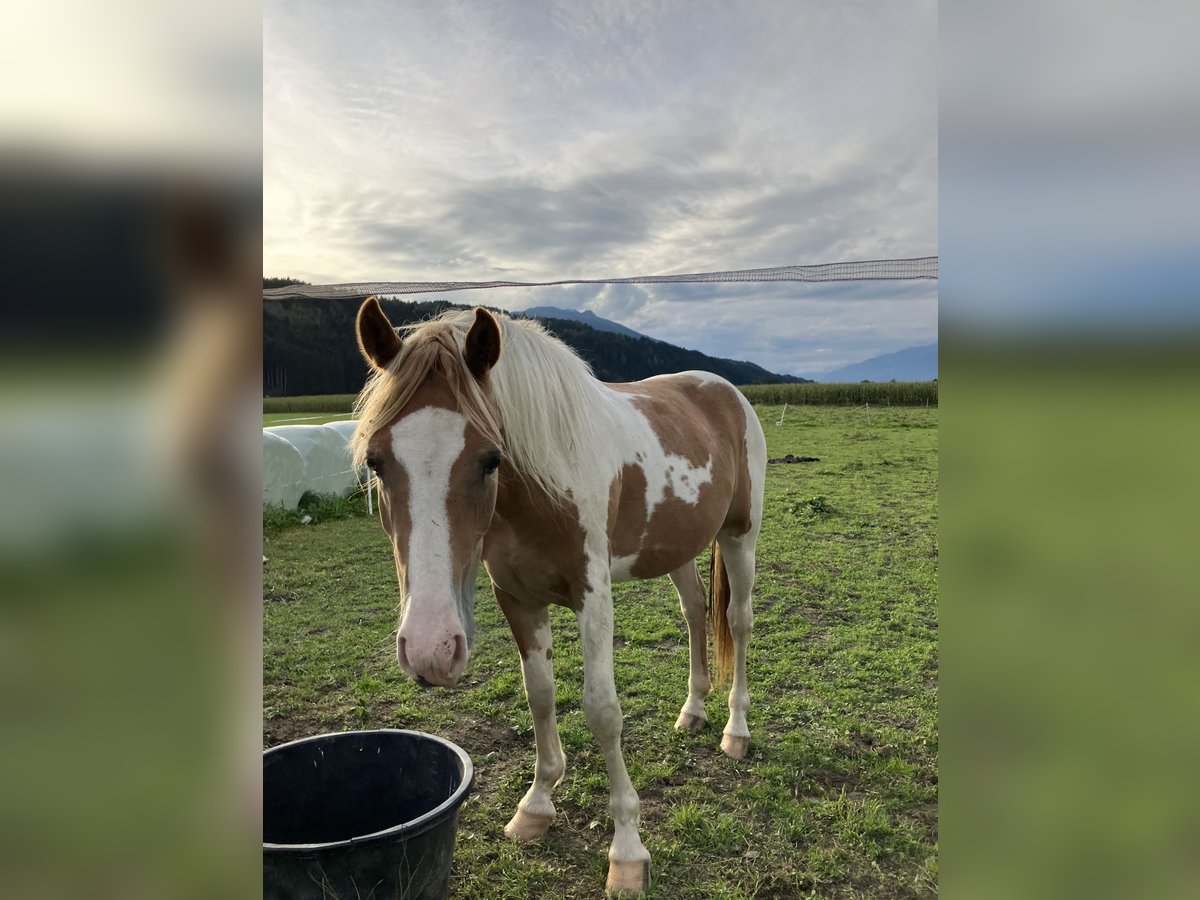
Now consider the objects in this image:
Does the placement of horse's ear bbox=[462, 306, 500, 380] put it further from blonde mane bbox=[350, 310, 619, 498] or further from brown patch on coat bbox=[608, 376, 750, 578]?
brown patch on coat bbox=[608, 376, 750, 578]

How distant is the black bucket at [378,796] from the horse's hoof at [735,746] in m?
1.50

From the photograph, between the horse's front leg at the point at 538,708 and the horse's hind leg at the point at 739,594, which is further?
the horse's hind leg at the point at 739,594

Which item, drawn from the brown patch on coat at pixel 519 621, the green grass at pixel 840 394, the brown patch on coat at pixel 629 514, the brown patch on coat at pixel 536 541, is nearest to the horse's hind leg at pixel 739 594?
the brown patch on coat at pixel 629 514

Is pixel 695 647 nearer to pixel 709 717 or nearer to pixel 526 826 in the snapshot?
pixel 709 717

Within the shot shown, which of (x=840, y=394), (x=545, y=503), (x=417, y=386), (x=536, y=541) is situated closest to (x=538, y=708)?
(x=536, y=541)

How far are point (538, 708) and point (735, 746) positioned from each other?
3.66 ft

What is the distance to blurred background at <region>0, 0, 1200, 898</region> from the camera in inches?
15.5

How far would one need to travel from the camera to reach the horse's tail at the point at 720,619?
12.3 feet
